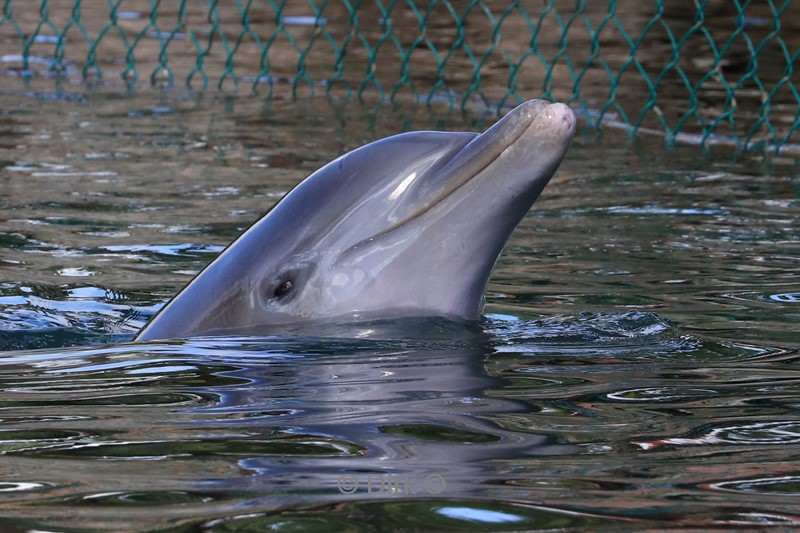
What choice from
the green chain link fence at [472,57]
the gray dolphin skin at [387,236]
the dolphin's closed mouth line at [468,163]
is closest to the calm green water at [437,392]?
the gray dolphin skin at [387,236]

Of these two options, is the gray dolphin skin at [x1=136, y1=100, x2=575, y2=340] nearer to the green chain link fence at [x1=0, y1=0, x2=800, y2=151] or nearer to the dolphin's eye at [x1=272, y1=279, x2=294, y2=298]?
the dolphin's eye at [x1=272, y1=279, x2=294, y2=298]

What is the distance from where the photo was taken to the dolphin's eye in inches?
155

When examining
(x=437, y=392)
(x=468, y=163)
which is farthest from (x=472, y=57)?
(x=437, y=392)

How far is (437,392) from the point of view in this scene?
10.1 ft

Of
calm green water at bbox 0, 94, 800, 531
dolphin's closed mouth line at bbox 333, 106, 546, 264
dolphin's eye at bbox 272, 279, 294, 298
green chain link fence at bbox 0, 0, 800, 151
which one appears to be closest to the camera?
calm green water at bbox 0, 94, 800, 531

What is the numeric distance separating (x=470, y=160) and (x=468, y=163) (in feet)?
0.04

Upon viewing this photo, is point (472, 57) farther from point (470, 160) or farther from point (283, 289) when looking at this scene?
point (470, 160)

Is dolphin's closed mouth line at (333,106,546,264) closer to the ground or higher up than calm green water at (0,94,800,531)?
higher up

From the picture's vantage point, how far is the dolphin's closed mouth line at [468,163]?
12.0ft

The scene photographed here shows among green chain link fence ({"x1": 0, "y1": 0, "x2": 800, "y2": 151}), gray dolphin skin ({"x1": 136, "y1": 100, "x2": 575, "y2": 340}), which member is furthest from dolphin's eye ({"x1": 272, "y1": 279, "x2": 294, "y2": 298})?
green chain link fence ({"x1": 0, "y1": 0, "x2": 800, "y2": 151})

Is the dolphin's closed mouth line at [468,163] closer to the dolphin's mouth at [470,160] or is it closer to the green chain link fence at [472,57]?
the dolphin's mouth at [470,160]

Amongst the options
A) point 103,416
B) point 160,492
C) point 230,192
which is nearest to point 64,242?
point 230,192

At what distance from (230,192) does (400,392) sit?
199 inches

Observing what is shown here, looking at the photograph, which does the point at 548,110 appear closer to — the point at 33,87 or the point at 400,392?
the point at 400,392
